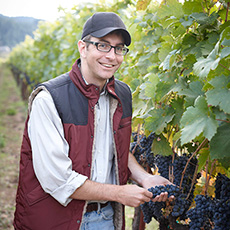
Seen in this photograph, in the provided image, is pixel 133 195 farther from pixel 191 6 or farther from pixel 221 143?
pixel 191 6

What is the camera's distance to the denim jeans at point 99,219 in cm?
206

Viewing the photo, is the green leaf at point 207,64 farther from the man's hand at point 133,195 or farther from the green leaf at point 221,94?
the man's hand at point 133,195

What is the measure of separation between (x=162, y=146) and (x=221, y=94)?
2.76 feet

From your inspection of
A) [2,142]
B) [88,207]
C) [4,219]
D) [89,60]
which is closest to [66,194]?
[88,207]

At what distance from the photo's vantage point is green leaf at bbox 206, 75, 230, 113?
3.88 ft

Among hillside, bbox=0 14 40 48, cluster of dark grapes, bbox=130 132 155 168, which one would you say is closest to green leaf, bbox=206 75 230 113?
cluster of dark grapes, bbox=130 132 155 168

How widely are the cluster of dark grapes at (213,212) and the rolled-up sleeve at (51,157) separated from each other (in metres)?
0.61

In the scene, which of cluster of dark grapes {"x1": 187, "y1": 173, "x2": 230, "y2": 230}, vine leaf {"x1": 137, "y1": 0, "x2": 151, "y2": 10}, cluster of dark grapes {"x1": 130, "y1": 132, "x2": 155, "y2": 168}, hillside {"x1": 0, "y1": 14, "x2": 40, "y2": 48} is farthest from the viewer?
hillside {"x1": 0, "y1": 14, "x2": 40, "y2": 48}

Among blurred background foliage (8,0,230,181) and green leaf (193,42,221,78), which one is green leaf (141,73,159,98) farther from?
green leaf (193,42,221,78)

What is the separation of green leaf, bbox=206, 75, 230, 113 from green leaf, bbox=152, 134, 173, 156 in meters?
0.81

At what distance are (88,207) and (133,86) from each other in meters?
1.00

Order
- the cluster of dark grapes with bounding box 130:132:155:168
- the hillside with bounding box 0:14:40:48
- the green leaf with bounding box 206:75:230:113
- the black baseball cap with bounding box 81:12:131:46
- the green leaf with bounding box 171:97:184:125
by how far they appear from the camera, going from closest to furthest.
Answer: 1. the green leaf with bounding box 206:75:230:113
2. the green leaf with bounding box 171:97:184:125
3. the black baseball cap with bounding box 81:12:131:46
4. the cluster of dark grapes with bounding box 130:132:155:168
5. the hillside with bounding box 0:14:40:48

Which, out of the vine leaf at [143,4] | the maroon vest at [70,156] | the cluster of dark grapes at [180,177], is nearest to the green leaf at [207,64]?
the cluster of dark grapes at [180,177]

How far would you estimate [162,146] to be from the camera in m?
2.00
